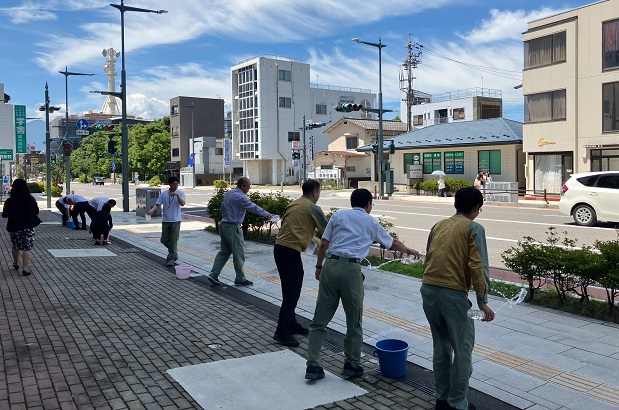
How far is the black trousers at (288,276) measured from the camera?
6.12 m

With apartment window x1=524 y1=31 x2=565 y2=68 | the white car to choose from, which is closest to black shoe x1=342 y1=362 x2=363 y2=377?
the white car

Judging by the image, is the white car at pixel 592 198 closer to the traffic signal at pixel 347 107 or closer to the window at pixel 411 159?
the traffic signal at pixel 347 107

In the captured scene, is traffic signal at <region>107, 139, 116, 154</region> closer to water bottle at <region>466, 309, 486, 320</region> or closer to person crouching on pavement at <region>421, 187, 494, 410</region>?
person crouching on pavement at <region>421, 187, 494, 410</region>

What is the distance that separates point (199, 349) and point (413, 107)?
264 ft

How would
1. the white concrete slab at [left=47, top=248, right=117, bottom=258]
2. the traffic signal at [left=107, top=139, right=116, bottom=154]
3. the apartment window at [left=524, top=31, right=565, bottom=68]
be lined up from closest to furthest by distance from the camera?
the white concrete slab at [left=47, top=248, right=117, bottom=258] < the traffic signal at [left=107, top=139, right=116, bottom=154] < the apartment window at [left=524, top=31, right=565, bottom=68]

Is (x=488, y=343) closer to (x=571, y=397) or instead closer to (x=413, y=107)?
(x=571, y=397)

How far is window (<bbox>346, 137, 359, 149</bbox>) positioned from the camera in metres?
57.4

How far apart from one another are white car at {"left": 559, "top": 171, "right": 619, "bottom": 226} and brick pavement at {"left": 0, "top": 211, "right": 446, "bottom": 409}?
1291 cm

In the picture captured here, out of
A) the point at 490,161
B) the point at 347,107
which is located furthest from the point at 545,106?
the point at 347,107

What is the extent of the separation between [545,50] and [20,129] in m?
31.1

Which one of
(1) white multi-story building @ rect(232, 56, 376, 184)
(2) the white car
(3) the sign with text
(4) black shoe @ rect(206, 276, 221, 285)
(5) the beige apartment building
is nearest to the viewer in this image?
(4) black shoe @ rect(206, 276, 221, 285)

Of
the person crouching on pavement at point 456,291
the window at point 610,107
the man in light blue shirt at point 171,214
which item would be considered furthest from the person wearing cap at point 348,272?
the window at point 610,107

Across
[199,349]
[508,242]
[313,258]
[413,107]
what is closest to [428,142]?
[508,242]

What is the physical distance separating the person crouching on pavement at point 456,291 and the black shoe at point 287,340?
2129 millimetres
